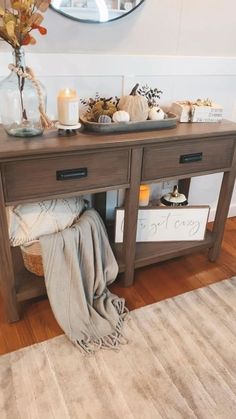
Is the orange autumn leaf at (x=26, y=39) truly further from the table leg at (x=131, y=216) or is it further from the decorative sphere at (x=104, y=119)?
the table leg at (x=131, y=216)

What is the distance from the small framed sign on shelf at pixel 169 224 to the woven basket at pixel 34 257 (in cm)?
43

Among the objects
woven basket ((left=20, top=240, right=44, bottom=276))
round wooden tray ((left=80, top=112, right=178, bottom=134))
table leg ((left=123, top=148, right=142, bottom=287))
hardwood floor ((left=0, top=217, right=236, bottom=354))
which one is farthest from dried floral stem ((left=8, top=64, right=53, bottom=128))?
hardwood floor ((left=0, top=217, right=236, bottom=354))

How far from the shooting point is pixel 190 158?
151cm

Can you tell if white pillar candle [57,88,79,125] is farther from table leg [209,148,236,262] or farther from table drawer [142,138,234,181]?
table leg [209,148,236,262]

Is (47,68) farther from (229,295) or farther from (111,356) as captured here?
(229,295)

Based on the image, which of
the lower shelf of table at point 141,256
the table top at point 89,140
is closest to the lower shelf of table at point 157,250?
the lower shelf of table at point 141,256

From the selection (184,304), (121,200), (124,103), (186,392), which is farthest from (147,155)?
(186,392)

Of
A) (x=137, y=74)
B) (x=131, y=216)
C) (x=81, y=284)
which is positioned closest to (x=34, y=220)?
(x=81, y=284)

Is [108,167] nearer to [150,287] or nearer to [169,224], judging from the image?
[169,224]

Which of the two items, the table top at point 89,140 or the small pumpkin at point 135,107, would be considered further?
the small pumpkin at point 135,107

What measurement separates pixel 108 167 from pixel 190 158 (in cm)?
42

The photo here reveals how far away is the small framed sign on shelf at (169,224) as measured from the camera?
1.68 metres

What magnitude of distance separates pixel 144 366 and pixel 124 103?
3.67 feet

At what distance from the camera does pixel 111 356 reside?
134 centimetres
